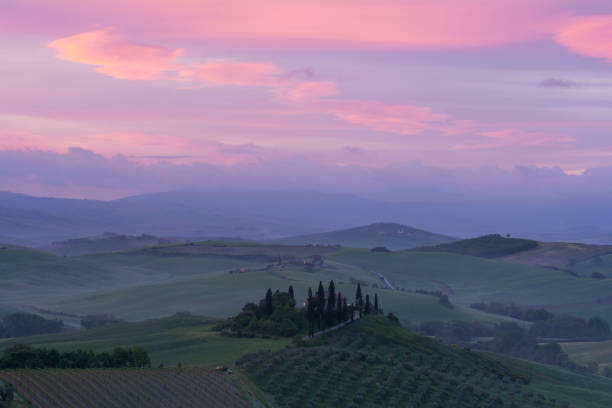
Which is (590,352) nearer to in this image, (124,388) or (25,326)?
(25,326)

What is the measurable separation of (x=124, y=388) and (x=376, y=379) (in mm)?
21350

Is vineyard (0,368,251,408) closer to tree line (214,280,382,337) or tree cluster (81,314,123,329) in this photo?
tree line (214,280,382,337)

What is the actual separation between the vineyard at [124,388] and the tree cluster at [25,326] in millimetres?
80350

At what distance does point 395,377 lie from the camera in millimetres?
62469

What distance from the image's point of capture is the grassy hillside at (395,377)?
5641 centimetres

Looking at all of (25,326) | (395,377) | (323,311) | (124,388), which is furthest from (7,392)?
(25,326)

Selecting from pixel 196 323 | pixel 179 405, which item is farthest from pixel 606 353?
pixel 179 405

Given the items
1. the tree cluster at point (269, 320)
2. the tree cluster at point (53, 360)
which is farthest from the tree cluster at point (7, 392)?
the tree cluster at point (269, 320)

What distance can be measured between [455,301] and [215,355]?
136038mm

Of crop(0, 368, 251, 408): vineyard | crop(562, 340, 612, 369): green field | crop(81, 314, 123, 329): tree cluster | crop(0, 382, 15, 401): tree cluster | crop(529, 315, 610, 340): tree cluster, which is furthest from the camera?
crop(529, 315, 610, 340): tree cluster

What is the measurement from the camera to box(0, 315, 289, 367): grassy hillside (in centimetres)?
7075

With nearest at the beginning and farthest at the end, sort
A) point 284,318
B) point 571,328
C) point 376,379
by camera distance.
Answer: point 376,379, point 284,318, point 571,328

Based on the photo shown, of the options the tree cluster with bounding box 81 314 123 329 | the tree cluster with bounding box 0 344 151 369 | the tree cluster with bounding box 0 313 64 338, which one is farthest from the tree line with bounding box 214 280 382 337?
the tree cluster with bounding box 81 314 123 329

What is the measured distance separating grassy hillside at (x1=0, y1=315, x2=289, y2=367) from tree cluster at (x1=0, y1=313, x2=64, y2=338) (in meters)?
19.4
